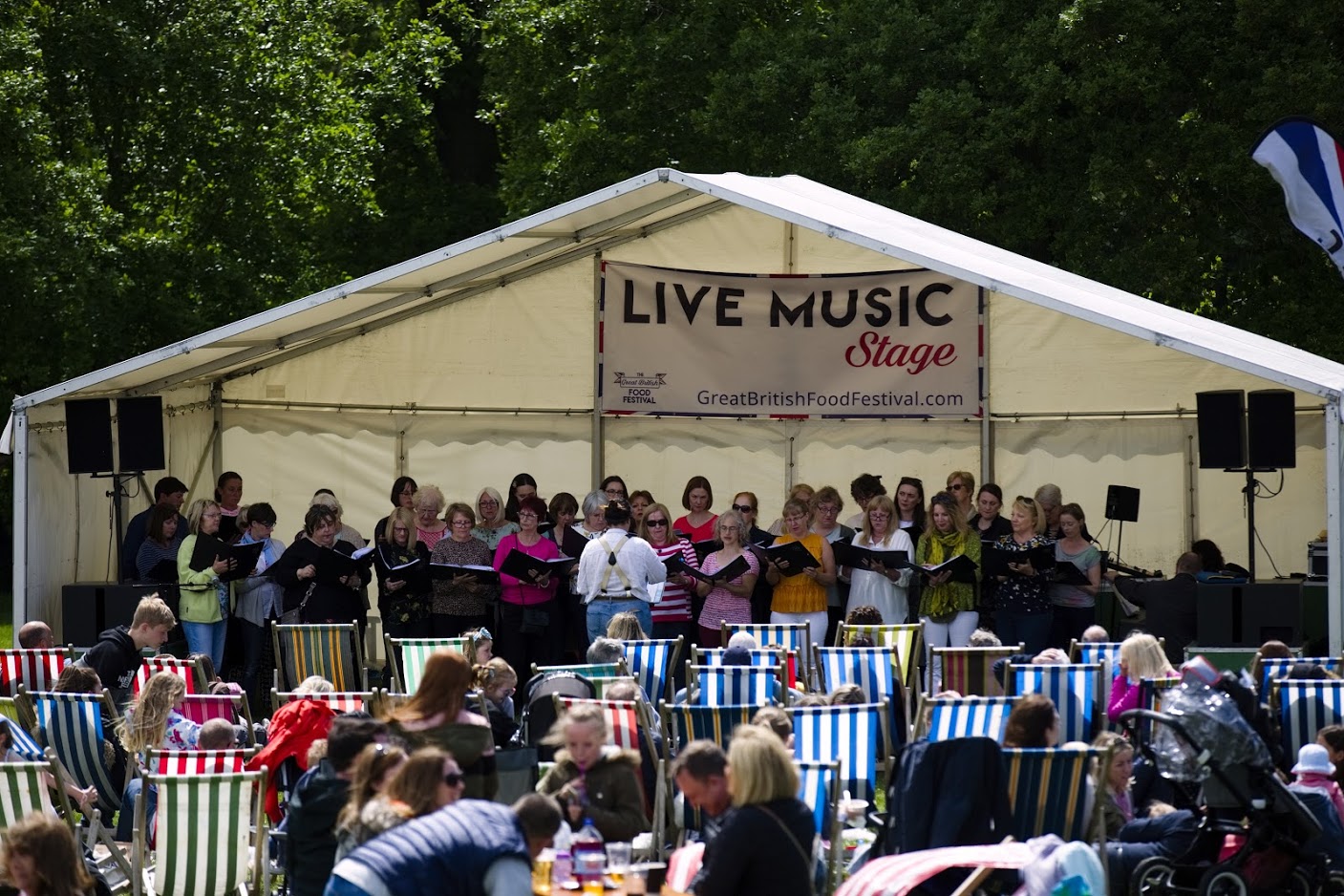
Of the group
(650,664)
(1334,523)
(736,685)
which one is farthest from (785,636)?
(1334,523)

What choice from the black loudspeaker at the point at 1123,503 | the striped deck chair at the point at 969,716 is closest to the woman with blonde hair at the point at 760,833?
the striped deck chair at the point at 969,716

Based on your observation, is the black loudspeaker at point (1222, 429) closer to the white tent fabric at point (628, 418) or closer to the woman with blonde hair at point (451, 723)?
the white tent fabric at point (628, 418)

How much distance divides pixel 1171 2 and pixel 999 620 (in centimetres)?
908

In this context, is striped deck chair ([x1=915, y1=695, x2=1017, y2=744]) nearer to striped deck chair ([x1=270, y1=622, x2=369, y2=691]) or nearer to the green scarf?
striped deck chair ([x1=270, y1=622, x2=369, y2=691])

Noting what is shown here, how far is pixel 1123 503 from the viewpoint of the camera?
46.4 ft

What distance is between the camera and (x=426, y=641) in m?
9.25

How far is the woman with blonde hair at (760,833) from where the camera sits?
4.82 metres

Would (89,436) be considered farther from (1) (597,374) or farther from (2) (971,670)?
(2) (971,670)

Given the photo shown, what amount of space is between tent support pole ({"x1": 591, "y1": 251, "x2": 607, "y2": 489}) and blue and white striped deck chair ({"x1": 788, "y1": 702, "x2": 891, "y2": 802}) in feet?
25.3

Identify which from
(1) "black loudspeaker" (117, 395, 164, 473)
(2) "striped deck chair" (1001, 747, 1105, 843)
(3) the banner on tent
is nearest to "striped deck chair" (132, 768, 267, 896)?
(2) "striped deck chair" (1001, 747, 1105, 843)

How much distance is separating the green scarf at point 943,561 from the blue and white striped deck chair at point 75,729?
5.22 metres

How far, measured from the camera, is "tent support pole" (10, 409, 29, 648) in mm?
11375

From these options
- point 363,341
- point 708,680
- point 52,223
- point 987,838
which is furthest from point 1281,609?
→ point 52,223

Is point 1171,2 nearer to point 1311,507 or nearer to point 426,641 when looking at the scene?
point 1311,507
